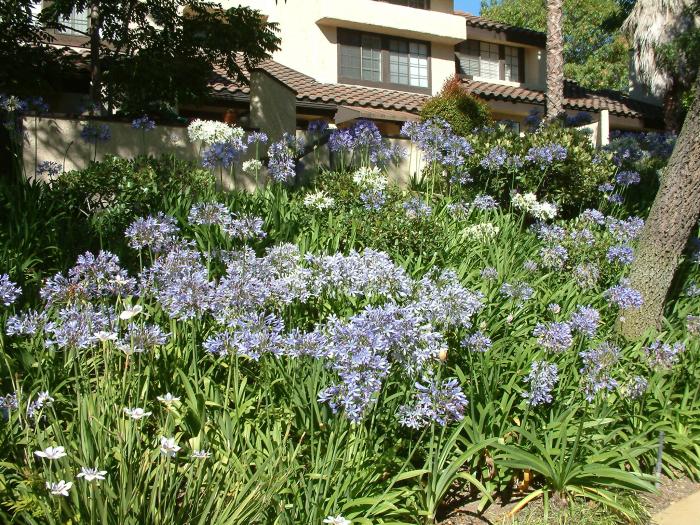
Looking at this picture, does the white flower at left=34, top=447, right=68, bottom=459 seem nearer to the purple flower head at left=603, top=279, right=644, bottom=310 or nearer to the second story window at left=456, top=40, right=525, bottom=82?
the purple flower head at left=603, top=279, right=644, bottom=310

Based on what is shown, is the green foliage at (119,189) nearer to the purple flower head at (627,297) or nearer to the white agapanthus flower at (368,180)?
the white agapanthus flower at (368,180)

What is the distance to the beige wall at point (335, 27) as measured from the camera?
69.9ft

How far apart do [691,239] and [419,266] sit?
128 inches

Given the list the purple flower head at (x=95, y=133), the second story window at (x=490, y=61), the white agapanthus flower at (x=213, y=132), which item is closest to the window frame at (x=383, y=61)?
the second story window at (x=490, y=61)

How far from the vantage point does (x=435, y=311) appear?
3.91 meters

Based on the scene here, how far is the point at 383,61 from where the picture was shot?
2244 cm

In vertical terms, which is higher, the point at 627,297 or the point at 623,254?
the point at 623,254

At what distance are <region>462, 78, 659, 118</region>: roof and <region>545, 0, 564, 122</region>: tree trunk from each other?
19.6 ft

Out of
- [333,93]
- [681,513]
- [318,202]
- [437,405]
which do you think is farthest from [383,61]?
[437,405]

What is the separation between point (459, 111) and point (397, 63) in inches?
306

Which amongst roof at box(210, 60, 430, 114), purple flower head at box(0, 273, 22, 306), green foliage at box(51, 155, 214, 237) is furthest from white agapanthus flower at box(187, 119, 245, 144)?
roof at box(210, 60, 430, 114)

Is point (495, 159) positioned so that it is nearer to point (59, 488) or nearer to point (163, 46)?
point (163, 46)

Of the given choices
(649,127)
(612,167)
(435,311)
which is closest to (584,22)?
(649,127)

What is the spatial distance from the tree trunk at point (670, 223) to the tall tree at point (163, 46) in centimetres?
616
